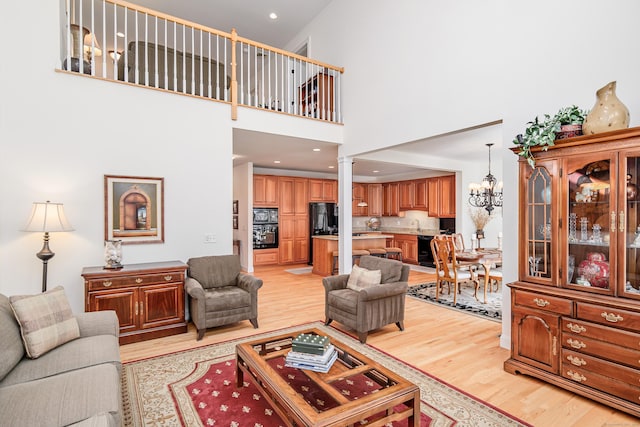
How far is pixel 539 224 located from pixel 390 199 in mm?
7219

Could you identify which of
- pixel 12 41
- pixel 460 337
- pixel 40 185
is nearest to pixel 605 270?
pixel 460 337

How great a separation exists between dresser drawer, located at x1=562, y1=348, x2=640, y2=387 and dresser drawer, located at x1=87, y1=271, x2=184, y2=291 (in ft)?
12.4

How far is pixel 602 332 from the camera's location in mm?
2352

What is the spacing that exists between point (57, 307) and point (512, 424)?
3.26m

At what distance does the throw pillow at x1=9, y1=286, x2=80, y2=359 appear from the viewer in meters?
2.17

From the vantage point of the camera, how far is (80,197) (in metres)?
3.83

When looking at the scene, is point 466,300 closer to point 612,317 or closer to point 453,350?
point 453,350

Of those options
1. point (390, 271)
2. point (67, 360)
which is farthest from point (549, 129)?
point (67, 360)

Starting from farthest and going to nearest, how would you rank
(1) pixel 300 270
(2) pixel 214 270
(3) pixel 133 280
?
(1) pixel 300 270 → (2) pixel 214 270 → (3) pixel 133 280

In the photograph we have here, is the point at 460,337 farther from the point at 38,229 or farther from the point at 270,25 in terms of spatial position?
the point at 270,25

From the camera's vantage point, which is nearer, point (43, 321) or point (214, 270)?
point (43, 321)

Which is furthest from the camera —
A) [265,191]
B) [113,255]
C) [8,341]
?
[265,191]

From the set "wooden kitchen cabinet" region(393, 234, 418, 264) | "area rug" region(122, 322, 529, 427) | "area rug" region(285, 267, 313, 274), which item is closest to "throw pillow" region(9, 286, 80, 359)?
"area rug" region(122, 322, 529, 427)

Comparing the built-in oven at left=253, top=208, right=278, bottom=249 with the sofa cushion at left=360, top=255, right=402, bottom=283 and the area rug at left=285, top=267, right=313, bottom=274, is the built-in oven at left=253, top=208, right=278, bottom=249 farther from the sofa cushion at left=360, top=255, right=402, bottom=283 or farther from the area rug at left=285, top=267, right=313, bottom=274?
the sofa cushion at left=360, top=255, right=402, bottom=283
